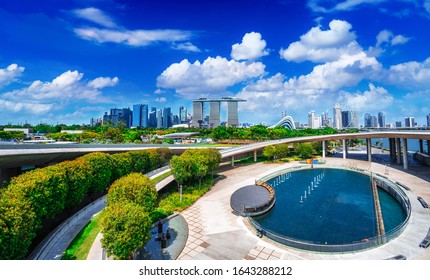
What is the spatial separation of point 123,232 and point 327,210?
786 inches

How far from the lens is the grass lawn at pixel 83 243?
13.4 metres

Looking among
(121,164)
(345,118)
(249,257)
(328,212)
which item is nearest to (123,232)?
(249,257)

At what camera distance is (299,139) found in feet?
184

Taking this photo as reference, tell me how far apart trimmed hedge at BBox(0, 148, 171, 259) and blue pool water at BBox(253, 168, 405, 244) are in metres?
16.3

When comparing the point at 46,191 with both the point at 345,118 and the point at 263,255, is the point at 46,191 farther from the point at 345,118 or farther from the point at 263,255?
the point at 345,118

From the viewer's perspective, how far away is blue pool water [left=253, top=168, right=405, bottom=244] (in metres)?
17.6

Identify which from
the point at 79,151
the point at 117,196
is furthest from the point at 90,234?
the point at 79,151

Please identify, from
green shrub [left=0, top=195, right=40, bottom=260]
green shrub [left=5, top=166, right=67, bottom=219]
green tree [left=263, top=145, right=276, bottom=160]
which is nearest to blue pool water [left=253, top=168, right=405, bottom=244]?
green tree [left=263, top=145, right=276, bottom=160]

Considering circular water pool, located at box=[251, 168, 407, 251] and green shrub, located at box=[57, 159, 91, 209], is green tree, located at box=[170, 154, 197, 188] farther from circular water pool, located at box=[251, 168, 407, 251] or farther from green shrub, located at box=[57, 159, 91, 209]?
circular water pool, located at box=[251, 168, 407, 251]

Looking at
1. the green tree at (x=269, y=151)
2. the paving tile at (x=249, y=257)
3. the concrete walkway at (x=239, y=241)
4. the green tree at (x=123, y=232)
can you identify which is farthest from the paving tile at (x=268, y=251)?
the green tree at (x=269, y=151)

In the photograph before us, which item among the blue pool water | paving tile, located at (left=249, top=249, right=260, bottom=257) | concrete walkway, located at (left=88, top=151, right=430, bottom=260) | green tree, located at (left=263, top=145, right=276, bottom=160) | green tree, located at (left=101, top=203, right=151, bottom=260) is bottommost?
the blue pool water
